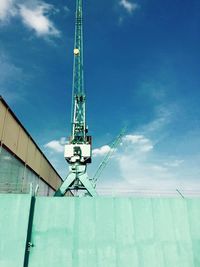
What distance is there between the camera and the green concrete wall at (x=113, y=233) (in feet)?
38.6

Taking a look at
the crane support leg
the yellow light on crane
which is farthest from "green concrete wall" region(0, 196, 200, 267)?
the yellow light on crane

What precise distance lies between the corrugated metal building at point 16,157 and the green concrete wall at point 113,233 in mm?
6967

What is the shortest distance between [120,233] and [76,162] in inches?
679

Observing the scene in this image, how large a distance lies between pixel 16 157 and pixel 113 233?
12.0m

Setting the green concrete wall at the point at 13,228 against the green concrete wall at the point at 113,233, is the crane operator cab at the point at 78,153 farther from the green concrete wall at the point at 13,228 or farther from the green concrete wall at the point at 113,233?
the green concrete wall at the point at 13,228

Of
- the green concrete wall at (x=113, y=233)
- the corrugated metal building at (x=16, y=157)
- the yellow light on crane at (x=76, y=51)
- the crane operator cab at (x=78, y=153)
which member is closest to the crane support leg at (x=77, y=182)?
the crane operator cab at (x=78, y=153)

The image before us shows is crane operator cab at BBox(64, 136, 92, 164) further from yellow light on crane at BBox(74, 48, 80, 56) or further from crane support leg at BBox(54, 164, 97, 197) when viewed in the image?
yellow light on crane at BBox(74, 48, 80, 56)

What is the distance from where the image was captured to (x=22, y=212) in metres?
11.8

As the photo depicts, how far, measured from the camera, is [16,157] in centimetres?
2045

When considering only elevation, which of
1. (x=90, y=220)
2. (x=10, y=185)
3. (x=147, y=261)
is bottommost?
(x=147, y=261)

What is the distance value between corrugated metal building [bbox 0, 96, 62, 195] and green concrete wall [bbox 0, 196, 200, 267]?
22.9ft

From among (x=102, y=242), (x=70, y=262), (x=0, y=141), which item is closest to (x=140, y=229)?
(x=102, y=242)

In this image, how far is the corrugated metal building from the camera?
17906 millimetres

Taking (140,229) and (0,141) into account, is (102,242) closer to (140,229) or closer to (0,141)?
(140,229)
